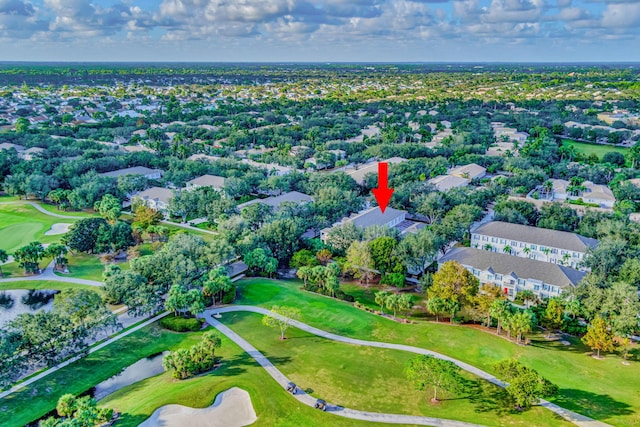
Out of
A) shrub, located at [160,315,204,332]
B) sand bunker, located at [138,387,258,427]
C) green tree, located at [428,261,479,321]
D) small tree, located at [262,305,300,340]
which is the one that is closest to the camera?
sand bunker, located at [138,387,258,427]

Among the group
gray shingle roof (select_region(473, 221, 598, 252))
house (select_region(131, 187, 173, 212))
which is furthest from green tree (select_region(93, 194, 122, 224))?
gray shingle roof (select_region(473, 221, 598, 252))

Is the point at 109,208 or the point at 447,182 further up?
the point at 447,182

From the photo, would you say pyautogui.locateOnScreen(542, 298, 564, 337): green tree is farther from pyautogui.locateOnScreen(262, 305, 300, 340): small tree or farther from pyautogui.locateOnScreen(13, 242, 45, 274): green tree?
pyautogui.locateOnScreen(13, 242, 45, 274): green tree

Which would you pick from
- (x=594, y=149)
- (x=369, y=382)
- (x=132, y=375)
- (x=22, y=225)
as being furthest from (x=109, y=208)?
(x=594, y=149)

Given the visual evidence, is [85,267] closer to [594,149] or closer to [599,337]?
[599,337]

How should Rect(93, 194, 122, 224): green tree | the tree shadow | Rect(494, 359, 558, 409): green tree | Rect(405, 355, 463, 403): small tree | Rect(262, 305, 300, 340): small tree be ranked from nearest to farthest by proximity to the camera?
Rect(494, 359, 558, 409): green tree, the tree shadow, Rect(405, 355, 463, 403): small tree, Rect(262, 305, 300, 340): small tree, Rect(93, 194, 122, 224): green tree

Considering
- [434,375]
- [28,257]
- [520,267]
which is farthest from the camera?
[28,257]

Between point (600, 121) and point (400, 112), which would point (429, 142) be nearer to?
point (400, 112)
